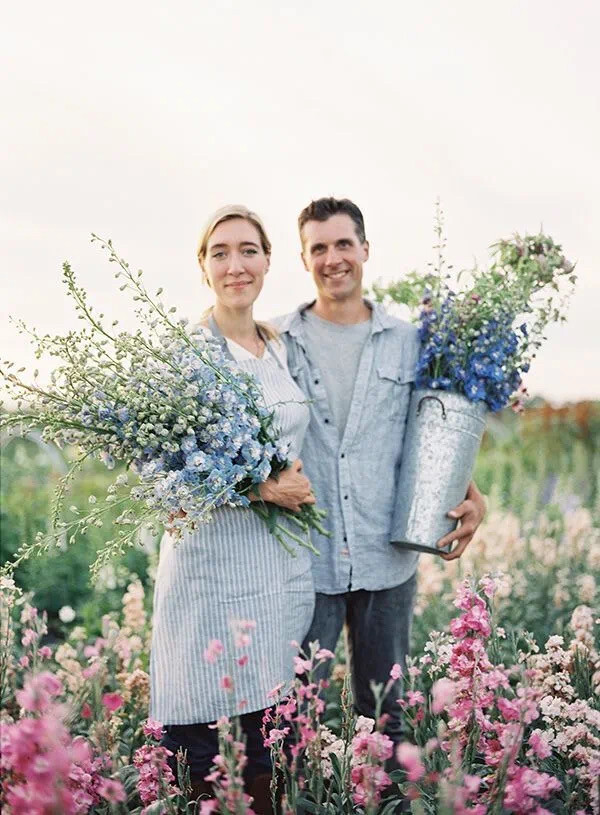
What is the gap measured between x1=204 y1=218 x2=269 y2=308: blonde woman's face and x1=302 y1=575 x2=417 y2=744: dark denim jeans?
1.16 metres

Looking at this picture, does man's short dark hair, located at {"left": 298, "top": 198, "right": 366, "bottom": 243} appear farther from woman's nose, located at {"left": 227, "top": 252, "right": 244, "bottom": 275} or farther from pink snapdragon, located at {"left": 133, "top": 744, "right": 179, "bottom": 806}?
pink snapdragon, located at {"left": 133, "top": 744, "right": 179, "bottom": 806}

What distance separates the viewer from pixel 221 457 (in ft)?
8.52

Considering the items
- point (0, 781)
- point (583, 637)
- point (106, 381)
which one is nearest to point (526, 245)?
point (583, 637)

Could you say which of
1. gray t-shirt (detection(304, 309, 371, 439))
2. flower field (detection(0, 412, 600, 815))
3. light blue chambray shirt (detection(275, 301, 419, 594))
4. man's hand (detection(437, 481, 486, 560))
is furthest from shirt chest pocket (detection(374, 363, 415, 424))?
flower field (detection(0, 412, 600, 815))

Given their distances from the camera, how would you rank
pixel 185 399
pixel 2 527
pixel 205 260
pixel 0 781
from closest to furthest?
pixel 0 781 < pixel 185 399 < pixel 205 260 < pixel 2 527

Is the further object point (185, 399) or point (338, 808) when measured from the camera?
point (185, 399)

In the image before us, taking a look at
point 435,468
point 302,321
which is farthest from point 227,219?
point 435,468

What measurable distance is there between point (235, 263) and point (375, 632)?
1471 mm

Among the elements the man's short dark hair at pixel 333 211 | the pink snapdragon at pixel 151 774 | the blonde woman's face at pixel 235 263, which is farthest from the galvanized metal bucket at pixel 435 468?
the pink snapdragon at pixel 151 774

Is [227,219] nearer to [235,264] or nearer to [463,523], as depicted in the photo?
[235,264]

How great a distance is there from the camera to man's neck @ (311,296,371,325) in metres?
3.49

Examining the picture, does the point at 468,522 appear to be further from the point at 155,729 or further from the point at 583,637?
the point at 155,729

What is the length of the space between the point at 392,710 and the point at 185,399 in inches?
63.8

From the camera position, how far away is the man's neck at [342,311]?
3.49 metres
